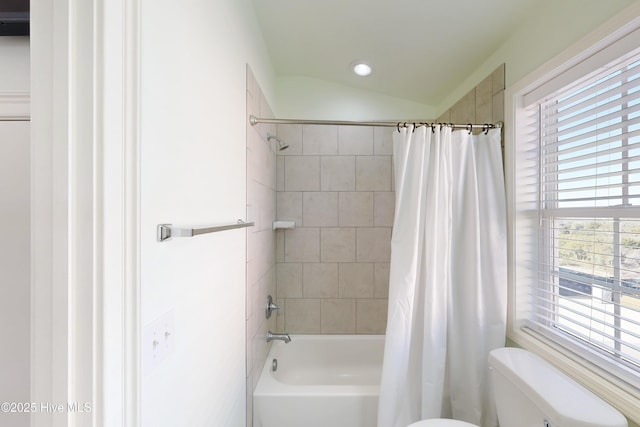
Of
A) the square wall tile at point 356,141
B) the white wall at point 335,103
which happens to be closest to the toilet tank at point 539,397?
the square wall tile at point 356,141

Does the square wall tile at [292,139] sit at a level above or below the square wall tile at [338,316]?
above

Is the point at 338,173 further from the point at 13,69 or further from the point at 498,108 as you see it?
the point at 13,69

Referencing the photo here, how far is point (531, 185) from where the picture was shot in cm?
155

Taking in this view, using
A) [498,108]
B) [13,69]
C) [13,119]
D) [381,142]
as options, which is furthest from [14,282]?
[381,142]

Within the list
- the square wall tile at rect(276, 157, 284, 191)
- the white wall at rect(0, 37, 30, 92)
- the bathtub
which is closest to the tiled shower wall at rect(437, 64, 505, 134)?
the square wall tile at rect(276, 157, 284, 191)

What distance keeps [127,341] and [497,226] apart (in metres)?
1.72

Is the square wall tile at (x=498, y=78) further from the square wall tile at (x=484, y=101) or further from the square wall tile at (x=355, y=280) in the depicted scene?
the square wall tile at (x=355, y=280)

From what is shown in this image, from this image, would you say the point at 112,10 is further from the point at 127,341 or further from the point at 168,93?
the point at 127,341

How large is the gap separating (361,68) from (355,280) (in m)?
1.73

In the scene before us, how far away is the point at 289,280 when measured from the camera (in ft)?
8.21

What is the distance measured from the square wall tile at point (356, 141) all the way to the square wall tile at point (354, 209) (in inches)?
14.6

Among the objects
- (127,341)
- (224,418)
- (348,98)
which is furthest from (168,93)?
(348,98)

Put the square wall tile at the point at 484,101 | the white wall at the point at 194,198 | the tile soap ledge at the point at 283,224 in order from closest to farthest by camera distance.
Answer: the white wall at the point at 194,198
the square wall tile at the point at 484,101
the tile soap ledge at the point at 283,224

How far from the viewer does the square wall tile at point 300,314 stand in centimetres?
251
